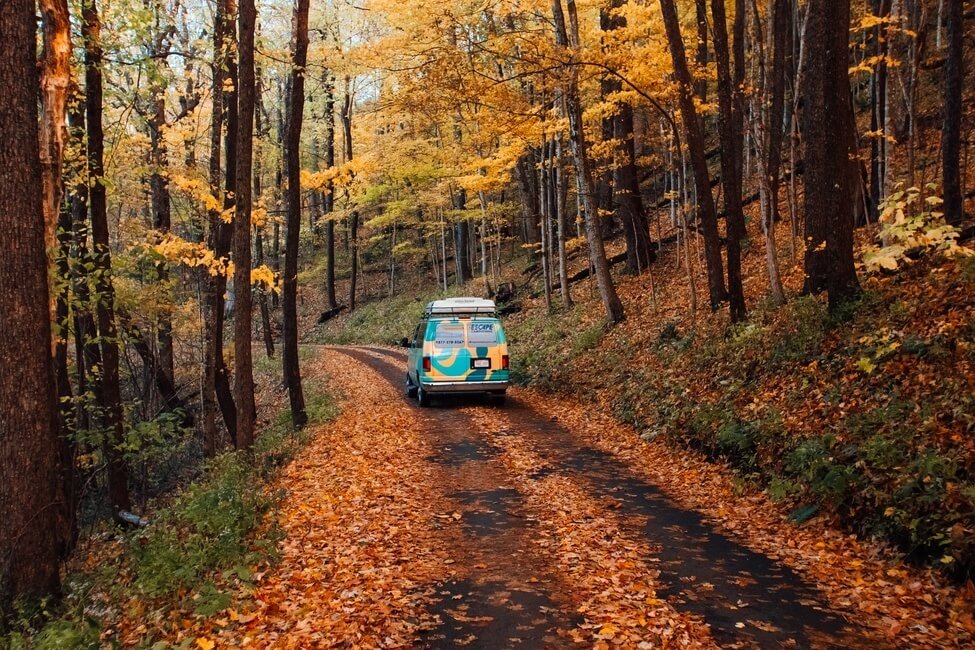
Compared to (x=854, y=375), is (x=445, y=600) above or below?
below

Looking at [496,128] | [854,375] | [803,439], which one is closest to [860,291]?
[854,375]

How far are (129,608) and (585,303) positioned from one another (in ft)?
57.0

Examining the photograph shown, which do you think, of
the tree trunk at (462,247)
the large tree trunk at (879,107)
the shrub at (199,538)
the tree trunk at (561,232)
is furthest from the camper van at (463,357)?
the tree trunk at (462,247)

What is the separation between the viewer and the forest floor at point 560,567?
4867mm

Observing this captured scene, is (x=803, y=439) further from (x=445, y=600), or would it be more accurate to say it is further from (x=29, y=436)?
(x=29, y=436)

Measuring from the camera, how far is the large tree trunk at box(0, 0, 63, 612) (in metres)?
5.77

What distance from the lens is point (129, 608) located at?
5.93m

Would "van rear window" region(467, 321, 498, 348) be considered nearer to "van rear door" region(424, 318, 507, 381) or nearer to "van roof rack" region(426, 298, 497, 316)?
"van rear door" region(424, 318, 507, 381)

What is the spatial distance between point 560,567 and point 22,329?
217 inches

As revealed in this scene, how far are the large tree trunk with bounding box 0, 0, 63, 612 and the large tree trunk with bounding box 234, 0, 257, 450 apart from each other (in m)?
4.78

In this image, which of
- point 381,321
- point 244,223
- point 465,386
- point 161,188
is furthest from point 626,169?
point 381,321

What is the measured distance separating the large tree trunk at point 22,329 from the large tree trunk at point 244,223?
15.7 feet

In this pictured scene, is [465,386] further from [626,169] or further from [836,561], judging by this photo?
[836,561]

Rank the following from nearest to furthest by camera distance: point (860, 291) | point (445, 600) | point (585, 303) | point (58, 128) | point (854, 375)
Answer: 1. point (445, 600)
2. point (58, 128)
3. point (854, 375)
4. point (860, 291)
5. point (585, 303)
